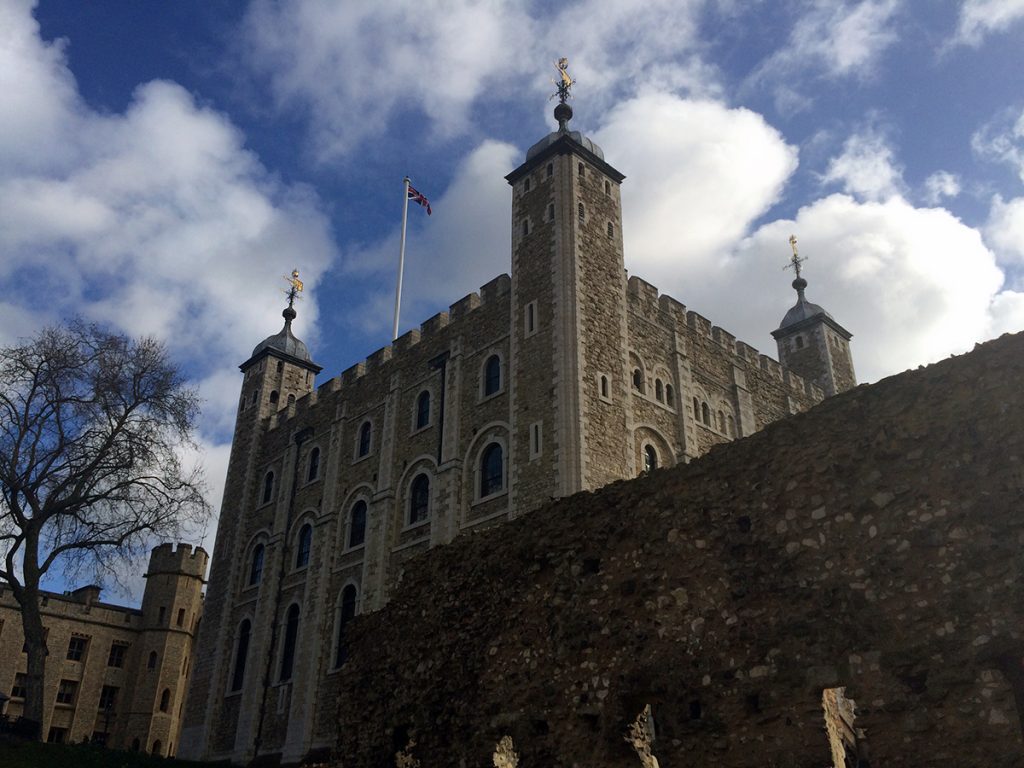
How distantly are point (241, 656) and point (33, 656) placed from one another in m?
10.2

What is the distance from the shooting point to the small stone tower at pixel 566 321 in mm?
21625

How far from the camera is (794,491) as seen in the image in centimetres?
792

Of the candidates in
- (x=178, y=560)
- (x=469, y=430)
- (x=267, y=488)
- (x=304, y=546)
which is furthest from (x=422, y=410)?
(x=178, y=560)

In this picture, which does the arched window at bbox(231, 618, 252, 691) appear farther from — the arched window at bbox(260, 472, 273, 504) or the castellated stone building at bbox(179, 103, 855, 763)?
the arched window at bbox(260, 472, 273, 504)

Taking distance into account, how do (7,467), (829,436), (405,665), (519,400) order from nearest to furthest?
(829,436), (405,665), (7,467), (519,400)

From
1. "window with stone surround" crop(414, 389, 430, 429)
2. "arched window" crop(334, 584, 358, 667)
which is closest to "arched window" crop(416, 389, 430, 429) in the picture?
"window with stone surround" crop(414, 389, 430, 429)

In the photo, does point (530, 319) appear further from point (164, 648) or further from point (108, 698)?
point (108, 698)

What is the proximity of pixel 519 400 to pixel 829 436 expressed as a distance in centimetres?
1568

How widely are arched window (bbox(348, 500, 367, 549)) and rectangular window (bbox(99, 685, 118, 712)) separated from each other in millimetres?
24111

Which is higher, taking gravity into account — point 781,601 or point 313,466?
point 313,466

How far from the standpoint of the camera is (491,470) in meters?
23.8

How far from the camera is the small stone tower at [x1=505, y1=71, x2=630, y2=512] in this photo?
21.6 m

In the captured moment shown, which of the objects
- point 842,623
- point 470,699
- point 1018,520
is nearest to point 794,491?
point 842,623

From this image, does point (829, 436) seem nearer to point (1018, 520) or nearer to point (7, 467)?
point (1018, 520)
